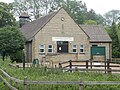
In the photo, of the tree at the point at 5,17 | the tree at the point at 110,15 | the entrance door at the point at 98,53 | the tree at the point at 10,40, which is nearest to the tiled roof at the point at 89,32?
the entrance door at the point at 98,53

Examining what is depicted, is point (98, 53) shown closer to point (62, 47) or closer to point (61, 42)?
point (62, 47)

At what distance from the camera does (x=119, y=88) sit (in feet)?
46.8

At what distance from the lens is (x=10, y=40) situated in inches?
1625

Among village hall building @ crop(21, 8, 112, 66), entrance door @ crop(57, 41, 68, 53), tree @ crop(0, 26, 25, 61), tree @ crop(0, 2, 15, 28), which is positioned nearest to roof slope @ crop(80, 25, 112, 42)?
village hall building @ crop(21, 8, 112, 66)

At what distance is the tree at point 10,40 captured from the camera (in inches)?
1628

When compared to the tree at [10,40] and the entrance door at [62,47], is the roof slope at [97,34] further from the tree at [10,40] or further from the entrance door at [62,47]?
the tree at [10,40]

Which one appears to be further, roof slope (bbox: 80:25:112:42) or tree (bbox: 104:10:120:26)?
tree (bbox: 104:10:120:26)

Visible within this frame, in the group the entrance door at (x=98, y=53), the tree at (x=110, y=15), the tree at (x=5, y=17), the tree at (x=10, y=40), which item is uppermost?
the tree at (x=110, y=15)

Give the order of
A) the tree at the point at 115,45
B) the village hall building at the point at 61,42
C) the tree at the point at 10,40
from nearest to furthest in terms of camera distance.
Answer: the tree at the point at 10,40 < the village hall building at the point at 61,42 < the tree at the point at 115,45

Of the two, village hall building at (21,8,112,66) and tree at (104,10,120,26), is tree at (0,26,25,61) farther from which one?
tree at (104,10,120,26)

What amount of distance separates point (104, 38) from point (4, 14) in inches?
868

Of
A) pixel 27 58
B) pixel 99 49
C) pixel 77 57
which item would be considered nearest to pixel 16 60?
pixel 27 58

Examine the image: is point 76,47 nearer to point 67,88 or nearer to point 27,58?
point 27,58

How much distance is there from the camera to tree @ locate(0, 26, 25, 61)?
136 feet
